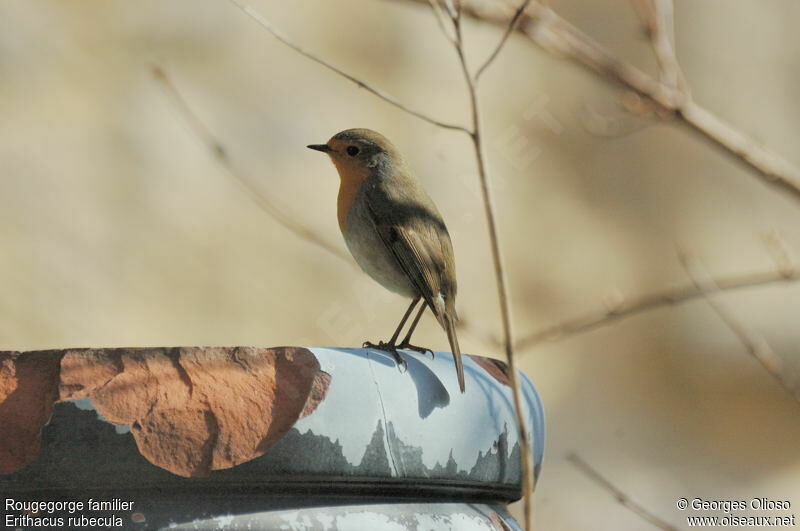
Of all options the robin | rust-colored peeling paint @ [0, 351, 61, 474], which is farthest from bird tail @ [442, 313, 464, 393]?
rust-colored peeling paint @ [0, 351, 61, 474]

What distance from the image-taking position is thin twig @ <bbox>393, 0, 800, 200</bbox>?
2.32 meters

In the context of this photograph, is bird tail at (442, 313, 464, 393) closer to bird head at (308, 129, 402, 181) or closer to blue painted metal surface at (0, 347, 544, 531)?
blue painted metal surface at (0, 347, 544, 531)

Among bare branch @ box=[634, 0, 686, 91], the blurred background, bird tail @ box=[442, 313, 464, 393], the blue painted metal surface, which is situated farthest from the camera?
the blurred background

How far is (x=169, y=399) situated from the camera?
145 centimetres

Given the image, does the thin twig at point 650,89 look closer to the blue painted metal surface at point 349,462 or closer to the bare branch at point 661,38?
the bare branch at point 661,38

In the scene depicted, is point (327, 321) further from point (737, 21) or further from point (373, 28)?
point (737, 21)

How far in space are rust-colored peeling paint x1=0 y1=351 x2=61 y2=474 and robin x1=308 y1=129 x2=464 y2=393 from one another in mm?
1170

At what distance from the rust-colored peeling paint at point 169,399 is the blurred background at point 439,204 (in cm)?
255

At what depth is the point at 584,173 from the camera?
6.61 m

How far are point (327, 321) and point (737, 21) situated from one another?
326 centimetres

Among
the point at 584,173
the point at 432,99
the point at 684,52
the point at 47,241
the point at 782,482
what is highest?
the point at 684,52

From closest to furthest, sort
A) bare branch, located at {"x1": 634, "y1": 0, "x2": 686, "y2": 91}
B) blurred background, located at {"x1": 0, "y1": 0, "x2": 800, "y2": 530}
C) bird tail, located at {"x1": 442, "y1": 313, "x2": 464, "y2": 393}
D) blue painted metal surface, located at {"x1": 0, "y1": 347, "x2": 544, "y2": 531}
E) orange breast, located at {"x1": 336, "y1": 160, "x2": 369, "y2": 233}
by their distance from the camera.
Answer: blue painted metal surface, located at {"x1": 0, "y1": 347, "x2": 544, "y2": 531}
bird tail, located at {"x1": 442, "y1": 313, "x2": 464, "y2": 393}
bare branch, located at {"x1": 634, "y1": 0, "x2": 686, "y2": 91}
orange breast, located at {"x1": 336, "y1": 160, "x2": 369, "y2": 233}
blurred background, located at {"x1": 0, "y1": 0, "x2": 800, "y2": 530}

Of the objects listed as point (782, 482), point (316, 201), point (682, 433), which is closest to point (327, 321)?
point (316, 201)

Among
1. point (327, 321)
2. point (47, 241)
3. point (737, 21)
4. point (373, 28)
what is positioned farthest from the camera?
point (737, 21)
